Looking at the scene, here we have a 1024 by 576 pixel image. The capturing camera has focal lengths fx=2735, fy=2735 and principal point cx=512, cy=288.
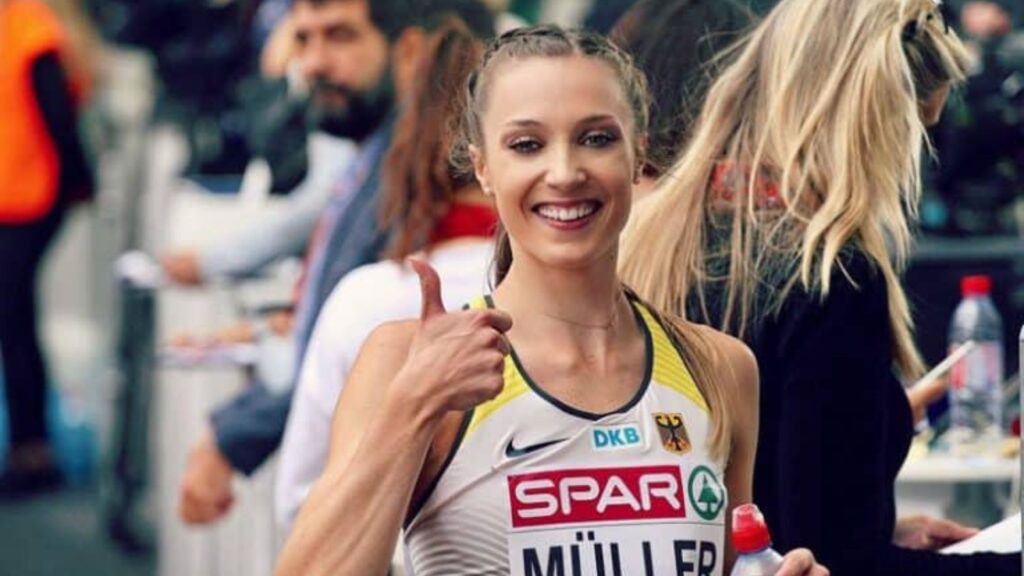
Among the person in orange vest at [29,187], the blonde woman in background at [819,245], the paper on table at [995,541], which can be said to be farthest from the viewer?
the person in orange vest at [29,187]

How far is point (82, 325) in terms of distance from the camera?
12875 millimetres

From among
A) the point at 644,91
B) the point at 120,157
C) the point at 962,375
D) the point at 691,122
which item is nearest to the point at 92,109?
the point at 120,157

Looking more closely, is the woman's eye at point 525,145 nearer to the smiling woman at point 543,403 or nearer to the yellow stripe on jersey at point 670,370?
the smiling woman at point 543,403

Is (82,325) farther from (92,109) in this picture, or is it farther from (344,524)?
(344,524)

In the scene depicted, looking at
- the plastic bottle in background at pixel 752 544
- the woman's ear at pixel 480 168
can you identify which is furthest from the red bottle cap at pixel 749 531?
the woman's ear at pixel 480 168

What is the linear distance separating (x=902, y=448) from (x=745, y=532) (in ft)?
2.97

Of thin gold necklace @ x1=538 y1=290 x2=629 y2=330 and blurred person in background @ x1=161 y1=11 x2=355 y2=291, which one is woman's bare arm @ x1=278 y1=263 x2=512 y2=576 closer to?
thin gold necklace @ x1=538 y1=290 x2=629 y2=330

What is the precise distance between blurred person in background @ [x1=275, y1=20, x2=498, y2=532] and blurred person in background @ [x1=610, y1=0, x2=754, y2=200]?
2.23ft

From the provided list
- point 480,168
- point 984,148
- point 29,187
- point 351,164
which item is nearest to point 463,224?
A: point 351,164

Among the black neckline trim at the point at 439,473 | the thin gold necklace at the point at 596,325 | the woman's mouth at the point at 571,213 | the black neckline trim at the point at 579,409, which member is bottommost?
the black neckline trim at the point at 439,473

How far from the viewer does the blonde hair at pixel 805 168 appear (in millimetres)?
3592

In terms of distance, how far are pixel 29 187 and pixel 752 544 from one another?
8007 millimetres

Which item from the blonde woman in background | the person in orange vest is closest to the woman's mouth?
the blonde woman in background

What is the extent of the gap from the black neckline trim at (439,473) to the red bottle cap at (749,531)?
298mm
